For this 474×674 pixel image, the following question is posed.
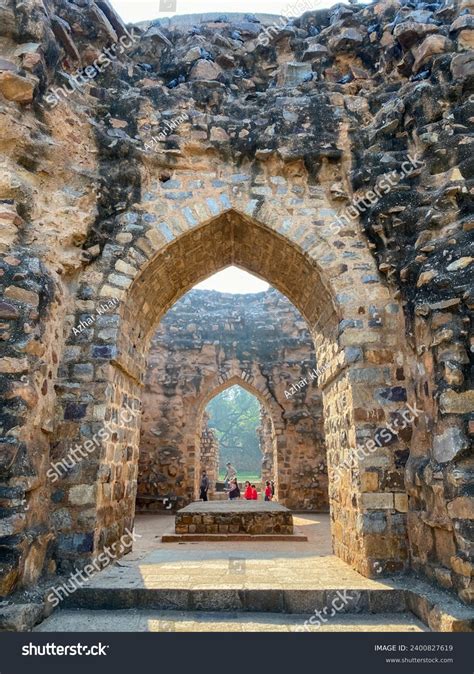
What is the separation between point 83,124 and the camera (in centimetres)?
474

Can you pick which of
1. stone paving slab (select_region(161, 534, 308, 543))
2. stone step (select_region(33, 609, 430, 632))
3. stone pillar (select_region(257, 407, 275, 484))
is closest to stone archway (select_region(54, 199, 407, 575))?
stone step (select_region(33, 609, 430, 632))

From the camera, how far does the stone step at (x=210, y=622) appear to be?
283 cm

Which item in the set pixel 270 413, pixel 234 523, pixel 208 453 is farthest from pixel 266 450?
pixel 234 523

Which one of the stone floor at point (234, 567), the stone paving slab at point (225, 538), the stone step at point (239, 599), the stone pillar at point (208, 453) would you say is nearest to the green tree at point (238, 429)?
the stone pillar at point (208, 453)

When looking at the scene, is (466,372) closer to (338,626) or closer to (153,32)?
(338,626)

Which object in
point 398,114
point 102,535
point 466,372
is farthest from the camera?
point 398,114

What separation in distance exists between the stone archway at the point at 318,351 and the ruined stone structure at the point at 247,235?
0.08ft

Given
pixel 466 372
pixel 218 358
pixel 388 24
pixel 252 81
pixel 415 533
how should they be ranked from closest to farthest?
pixel 466 372, pixel 415 533, pixel 388 24, pixel 252 81, pixel 218 358

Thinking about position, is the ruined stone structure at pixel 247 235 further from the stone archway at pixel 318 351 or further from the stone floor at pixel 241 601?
the stone floor at pixel 241 601

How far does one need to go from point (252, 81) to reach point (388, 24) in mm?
1696

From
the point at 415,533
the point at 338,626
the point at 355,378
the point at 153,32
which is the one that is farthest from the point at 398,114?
the point at 338,626

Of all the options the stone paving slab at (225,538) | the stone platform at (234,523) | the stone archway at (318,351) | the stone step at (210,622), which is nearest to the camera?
the stone step at (210,622)

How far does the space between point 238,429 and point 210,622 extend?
29.8 metres

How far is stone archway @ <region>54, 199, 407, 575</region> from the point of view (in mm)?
3822
